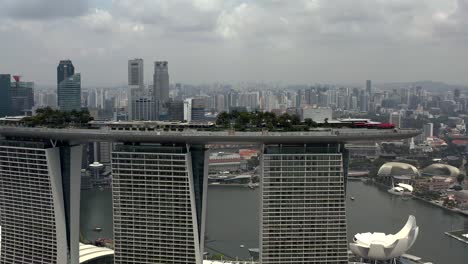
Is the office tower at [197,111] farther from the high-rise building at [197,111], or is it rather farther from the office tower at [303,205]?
the office tower at [303,205]

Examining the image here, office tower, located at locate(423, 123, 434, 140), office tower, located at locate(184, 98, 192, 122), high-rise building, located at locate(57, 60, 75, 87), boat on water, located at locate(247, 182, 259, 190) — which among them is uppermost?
high-rise building, located at locate(57, 60, 75, 87)

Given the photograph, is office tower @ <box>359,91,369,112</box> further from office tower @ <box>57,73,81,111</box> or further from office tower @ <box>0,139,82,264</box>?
office tower @ <box>0,139,82,264</box>

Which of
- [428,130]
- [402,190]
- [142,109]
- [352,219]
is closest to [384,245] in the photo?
[352,219]

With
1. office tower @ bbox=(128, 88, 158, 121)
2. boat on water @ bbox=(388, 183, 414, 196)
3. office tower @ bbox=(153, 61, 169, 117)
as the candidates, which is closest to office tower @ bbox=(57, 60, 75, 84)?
office tower @ bbox=(128, 88, 158, 121)

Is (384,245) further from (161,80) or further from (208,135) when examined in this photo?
(161,80)

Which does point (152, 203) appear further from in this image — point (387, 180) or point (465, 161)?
point (465, 161)

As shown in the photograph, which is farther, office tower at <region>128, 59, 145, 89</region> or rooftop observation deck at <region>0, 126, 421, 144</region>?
office tower at <region>128, 59, 145, 89</region>
